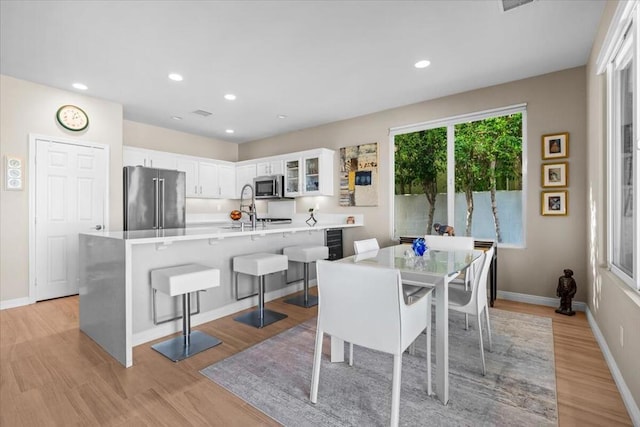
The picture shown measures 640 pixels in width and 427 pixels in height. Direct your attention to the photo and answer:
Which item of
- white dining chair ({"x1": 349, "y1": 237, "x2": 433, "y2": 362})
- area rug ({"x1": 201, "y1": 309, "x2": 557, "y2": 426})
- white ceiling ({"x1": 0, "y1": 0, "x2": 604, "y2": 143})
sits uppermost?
white ceiling ({"x1": 0, "y1": 0, "x2": 604, "y2": 143})

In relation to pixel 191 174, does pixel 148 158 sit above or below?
above

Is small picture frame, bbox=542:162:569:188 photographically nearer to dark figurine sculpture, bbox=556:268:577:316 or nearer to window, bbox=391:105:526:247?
window, bbox=391:105:526:247

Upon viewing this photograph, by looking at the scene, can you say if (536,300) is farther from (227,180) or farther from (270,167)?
(227,180)

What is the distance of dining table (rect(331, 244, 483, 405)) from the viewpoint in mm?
1787

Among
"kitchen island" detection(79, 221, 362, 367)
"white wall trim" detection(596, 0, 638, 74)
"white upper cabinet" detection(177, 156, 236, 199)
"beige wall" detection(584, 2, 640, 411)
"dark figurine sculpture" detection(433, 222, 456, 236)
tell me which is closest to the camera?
"beige wall" detection(584, 2, 640, 411)

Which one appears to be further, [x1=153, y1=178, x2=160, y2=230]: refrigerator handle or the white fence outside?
[x1=153, y1=178, x2=160, y2=230]: refrigerator handle

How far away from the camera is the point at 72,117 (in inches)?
158

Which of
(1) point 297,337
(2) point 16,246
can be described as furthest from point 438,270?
(2) point 16,246

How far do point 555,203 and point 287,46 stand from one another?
11.1ft

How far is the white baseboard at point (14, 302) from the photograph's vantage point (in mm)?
3562

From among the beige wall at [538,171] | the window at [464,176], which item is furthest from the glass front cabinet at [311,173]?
the beige wall at [538,171]

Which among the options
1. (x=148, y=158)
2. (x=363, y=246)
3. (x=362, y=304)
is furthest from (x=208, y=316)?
(x=148, y=158)

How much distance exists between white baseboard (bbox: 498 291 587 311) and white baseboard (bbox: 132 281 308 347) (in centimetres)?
265

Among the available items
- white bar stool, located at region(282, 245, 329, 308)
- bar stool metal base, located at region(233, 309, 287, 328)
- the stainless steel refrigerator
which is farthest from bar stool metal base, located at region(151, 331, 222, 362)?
the stainless steel refrigerator
